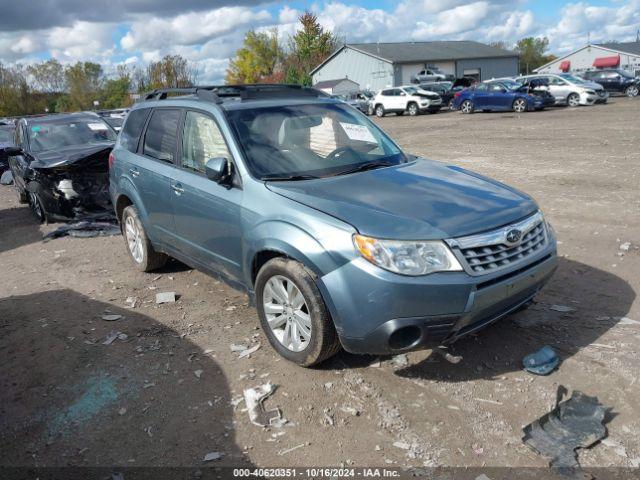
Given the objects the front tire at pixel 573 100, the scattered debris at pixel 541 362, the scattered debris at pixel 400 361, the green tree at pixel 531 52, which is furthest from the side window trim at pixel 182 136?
the green tree at pixel 531 52

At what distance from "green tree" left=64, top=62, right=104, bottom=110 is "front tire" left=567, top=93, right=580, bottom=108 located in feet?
170

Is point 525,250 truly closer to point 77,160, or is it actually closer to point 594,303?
point 594,303

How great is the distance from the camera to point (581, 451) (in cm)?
Result: 299

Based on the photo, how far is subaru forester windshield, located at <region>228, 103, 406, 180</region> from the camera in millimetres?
4312

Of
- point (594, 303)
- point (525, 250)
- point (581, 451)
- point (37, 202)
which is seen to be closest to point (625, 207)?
point (594, 303)

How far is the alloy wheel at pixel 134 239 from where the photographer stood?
6.18 m

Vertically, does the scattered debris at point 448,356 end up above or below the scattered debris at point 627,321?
above

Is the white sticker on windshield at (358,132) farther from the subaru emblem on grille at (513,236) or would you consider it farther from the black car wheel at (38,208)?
the black car wheel at (38,208)

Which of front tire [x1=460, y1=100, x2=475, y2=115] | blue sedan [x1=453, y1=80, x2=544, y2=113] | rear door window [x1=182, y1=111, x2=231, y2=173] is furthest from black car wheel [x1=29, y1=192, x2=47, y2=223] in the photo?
front tire [x1=460, y1=100, x2=475, y2=115]

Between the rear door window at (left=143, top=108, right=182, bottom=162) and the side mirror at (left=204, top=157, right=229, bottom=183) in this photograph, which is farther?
the rear door window at (left=143, top=108, right=182, bottom=162)

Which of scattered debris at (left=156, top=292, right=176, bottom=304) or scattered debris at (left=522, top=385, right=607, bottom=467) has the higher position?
scattered debris at (left=156, top=292, right=176, bottom=304)

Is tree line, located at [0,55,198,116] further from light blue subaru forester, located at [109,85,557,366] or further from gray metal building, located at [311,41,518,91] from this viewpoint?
light blue subaru forester, located at [109,85,557,366]

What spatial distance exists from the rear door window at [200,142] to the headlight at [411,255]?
63.7 inches

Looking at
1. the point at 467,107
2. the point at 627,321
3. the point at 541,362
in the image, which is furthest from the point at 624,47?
the point at 541,362
